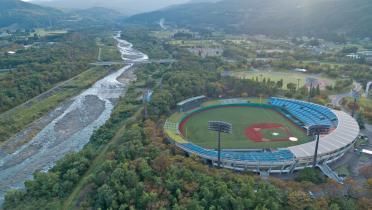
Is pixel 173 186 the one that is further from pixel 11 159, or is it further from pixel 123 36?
pixel 123 36

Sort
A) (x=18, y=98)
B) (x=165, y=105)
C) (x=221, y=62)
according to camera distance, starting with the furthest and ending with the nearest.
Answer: (x=221, y=62)
(x=18, y=98)
(x=165, y=105)

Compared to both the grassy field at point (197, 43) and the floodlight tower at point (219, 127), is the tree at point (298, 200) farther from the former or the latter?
the grassy field at point (197, 43)

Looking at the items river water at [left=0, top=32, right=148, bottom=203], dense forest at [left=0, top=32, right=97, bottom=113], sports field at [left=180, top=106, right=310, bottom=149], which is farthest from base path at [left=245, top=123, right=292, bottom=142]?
dense forest at [left=0, top=32, right=97, bottom=113]

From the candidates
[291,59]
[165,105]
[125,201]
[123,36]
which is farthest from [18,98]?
[123,36]

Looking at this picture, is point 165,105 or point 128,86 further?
point 128,86

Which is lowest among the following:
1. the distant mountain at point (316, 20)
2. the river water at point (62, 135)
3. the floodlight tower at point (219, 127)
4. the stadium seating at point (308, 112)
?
the river water at point (62, 135)

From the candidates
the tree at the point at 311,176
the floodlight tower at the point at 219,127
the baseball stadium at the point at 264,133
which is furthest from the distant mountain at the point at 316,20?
the floodlight tower at the point at 219,127

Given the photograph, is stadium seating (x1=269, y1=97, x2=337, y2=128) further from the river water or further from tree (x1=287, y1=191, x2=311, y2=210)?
the river water
